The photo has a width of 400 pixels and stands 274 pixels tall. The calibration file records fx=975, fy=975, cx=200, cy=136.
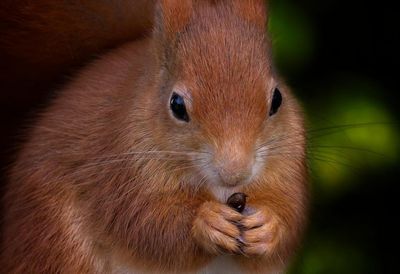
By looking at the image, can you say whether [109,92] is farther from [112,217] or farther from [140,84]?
[112,217]

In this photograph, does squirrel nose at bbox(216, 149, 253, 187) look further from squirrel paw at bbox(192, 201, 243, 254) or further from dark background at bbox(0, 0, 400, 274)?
dark background at bbox(0, 0, 400, 274)

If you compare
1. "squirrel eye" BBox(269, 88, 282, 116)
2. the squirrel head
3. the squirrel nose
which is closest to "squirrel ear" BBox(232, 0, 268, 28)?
the squirrel head

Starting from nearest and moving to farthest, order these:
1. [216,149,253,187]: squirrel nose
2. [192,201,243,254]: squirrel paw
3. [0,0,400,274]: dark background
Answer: [216,149,253,187]: squirrel nose, [192,201,243,254]: squirrel paw, [0,0,400,274]: dark background

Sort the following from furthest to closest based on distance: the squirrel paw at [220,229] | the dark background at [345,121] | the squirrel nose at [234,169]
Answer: the dark background at [345,121] < the squirrel paw at [220,229] < the squirrel nose at [234,169]

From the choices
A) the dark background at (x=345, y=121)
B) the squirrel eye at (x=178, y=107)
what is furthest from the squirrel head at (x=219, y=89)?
the dark background at (x=345, y=121)

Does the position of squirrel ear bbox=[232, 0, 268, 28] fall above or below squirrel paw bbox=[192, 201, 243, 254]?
above

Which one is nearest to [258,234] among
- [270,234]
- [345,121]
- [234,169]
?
[270,234]

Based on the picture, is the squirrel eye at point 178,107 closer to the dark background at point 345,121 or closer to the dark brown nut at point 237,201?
the dark brown nut at point 237,201
